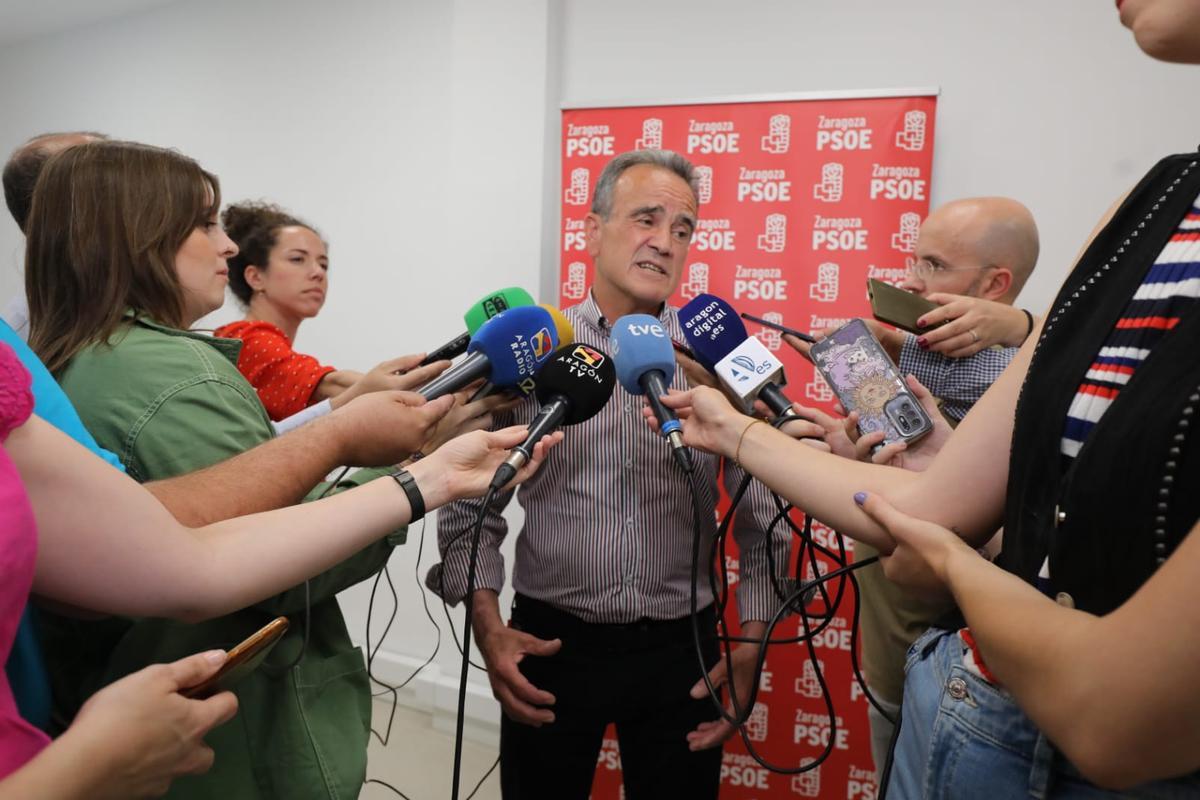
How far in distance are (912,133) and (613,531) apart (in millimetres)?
1659

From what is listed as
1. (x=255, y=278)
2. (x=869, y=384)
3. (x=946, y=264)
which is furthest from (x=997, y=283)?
(x=255, y=278)

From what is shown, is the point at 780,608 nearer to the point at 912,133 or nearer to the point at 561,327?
the point at 561,327

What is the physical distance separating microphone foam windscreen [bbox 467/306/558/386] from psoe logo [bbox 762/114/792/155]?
1.56 m

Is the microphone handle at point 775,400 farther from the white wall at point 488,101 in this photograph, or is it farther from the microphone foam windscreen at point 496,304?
the white wall at point 488,101

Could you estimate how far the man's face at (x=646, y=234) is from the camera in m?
1.77

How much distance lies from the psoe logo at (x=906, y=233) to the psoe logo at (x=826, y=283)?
0.19m

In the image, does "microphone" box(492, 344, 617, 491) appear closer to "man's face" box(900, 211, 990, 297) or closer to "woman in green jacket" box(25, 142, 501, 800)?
"woman in green jacket" box(25, 142, 501, 800)

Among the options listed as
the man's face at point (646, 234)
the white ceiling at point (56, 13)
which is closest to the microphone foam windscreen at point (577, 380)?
the man's face at point (646, 234)

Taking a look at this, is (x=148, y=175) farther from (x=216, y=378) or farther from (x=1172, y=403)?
(x=1172, y=403)

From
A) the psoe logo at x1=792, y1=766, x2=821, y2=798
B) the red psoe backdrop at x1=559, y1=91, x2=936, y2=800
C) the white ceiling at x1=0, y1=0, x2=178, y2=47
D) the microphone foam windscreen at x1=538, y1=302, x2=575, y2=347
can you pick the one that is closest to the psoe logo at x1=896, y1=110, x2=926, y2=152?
the red psoe backdrop at x1=559, y1=91, x2=936, y2=800

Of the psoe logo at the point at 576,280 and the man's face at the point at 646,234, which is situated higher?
the man's face at the point at 646,234

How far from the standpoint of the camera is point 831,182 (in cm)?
256

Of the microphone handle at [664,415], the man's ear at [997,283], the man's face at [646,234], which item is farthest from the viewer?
the man's ear at [997,283]

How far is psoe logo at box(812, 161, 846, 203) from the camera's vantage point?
255 cm
